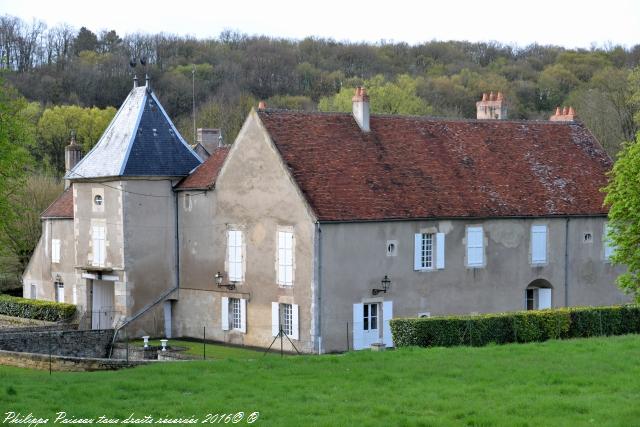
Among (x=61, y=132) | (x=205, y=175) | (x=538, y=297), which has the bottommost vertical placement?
(x=538, y=297)

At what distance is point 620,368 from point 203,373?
30.5ft

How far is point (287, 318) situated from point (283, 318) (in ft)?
0.61

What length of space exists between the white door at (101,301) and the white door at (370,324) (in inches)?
421

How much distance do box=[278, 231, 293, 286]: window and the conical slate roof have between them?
665 cm

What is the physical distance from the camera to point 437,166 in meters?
38.3

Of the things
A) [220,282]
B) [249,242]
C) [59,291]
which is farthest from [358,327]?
[59,291]

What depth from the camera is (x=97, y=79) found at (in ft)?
328

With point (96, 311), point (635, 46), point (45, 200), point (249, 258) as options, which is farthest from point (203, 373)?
point (635, 46)

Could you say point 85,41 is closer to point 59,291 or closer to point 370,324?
point 59,291

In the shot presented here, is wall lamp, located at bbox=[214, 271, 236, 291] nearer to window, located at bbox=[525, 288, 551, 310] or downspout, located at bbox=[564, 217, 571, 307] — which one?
window, located at bbox=[525, 288, 551, 310]

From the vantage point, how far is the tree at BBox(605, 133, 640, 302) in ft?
105

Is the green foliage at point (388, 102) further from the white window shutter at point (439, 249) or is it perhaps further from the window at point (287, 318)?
the window at point (287, 318)

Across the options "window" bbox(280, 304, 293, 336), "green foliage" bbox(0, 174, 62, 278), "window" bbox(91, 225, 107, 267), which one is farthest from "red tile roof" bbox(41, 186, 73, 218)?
"window" bbox(280, 304, 293, 336)

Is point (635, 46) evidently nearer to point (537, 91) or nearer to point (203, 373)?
point (537, 91)
